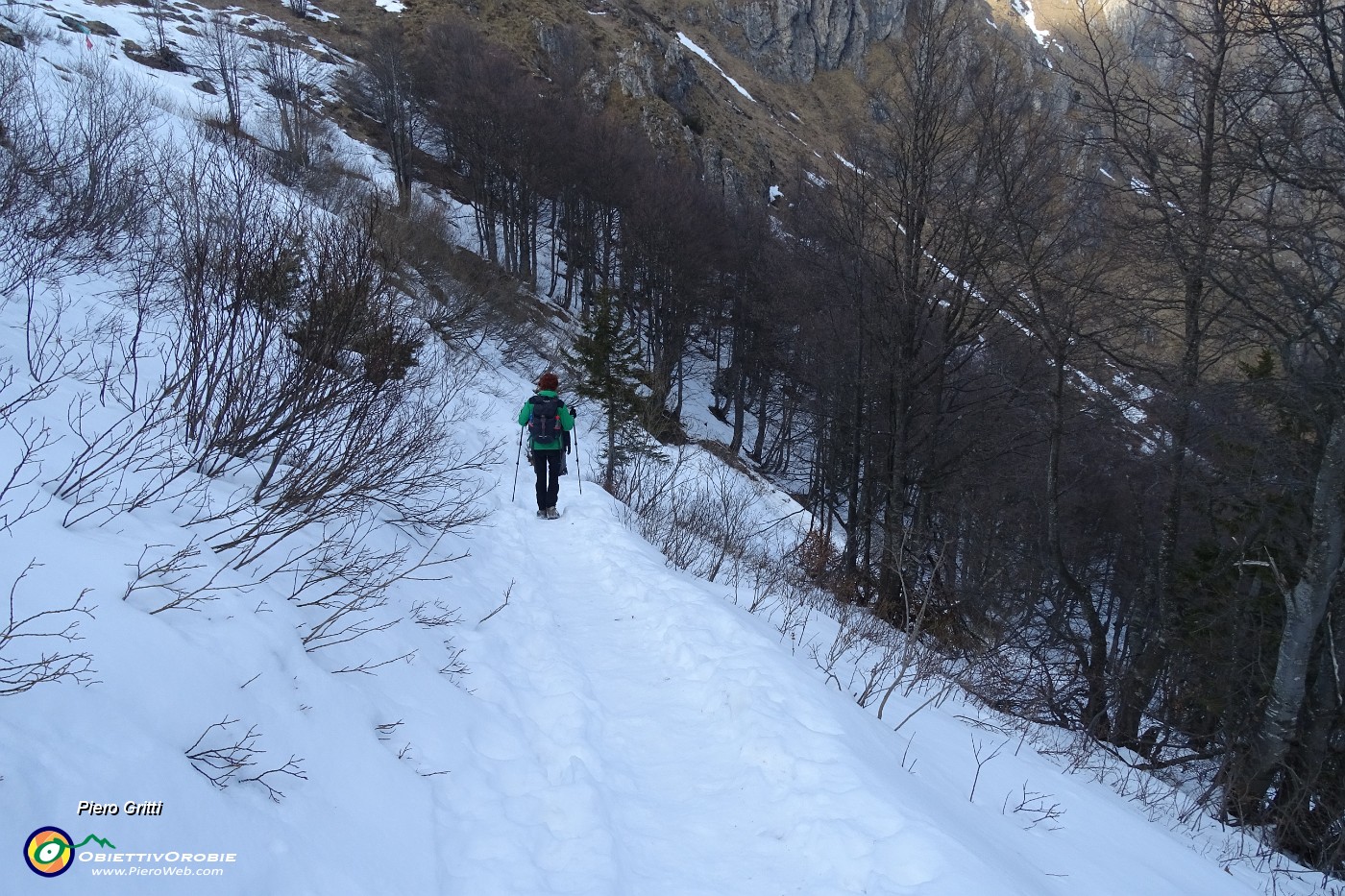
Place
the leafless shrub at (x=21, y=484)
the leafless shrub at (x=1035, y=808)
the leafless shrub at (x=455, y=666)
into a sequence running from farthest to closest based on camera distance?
the leafless shrub at (x=455, y=666) → the leafless shrub at (x=1035, y=808) → the leafless shrub at (x=21, y=484)

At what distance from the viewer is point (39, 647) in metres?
1.86

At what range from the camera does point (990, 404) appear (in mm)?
9805

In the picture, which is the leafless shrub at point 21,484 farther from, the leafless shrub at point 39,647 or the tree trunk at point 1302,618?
the tree trunk at point 1302,618

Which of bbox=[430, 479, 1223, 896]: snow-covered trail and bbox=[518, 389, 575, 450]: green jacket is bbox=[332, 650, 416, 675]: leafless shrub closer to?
bbox=[430, 479, 1223, 896]: snow-covered trail

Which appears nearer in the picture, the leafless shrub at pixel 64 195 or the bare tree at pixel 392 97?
the leafless shrub at pixel 64 195

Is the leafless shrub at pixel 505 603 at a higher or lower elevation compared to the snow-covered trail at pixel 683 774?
lower

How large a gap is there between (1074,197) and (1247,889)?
6776 mm

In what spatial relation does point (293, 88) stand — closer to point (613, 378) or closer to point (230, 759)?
point (613, 378)

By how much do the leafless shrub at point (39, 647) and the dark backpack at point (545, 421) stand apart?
6216 mm

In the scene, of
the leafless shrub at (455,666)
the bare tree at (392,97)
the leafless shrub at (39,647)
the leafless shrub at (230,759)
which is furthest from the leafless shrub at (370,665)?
the bare tree at (392,97)

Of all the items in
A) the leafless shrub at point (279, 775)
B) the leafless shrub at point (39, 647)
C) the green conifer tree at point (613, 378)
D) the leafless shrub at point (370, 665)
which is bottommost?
the green conifer tree at point (613, 378)

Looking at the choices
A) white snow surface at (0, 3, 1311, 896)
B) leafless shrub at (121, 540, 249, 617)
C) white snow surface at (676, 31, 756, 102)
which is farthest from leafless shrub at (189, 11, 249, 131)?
white snow surface at (676, 31, 756, 102)

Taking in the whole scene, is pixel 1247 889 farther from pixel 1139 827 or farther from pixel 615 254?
pixel 615 254

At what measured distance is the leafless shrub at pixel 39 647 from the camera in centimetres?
171
